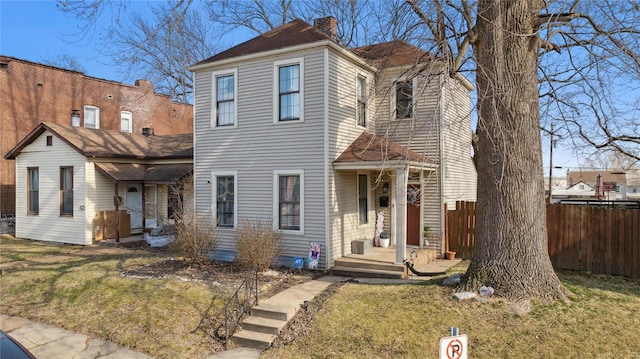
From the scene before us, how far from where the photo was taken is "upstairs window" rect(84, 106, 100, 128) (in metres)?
25.4

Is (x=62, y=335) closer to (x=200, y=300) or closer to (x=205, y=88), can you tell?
(x=200, y=300)

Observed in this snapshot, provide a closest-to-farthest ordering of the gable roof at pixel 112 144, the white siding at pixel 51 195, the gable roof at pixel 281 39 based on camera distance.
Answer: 1. the gable roof at pixel 281 39
2. the white siding at pixel 51 195
3. the gable roof at pixel 112 144

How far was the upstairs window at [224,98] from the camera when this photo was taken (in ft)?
42.8

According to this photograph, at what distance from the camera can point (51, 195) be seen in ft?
56.0

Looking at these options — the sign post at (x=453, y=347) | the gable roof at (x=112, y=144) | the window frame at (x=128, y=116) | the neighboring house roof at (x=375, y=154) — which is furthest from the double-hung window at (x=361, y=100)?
the window frame at (x=128, y=116)

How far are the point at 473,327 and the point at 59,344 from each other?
7.07 m

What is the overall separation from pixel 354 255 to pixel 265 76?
5.90m

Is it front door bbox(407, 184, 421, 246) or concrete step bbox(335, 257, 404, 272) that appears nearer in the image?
concrete step bbox(335, 257, 404, 272)

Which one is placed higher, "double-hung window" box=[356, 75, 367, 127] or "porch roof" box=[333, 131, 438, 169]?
"double-hung window" box=[356, 75, 367, 127]

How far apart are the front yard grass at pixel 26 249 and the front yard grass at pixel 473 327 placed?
1130 centimetres

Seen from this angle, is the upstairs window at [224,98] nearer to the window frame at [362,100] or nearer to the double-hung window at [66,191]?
the window frame at [362,100]

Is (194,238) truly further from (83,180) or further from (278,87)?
(83,180)

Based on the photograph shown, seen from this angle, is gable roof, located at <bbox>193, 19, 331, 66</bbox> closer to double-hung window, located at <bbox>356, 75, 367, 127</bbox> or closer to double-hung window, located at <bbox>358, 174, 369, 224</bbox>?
double-hung window, located at <bbox>356, 75, 367, 127</bbox>

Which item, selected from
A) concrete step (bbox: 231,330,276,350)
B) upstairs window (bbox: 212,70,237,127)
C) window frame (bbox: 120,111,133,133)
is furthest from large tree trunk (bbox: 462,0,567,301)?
window frame (bbox: 120,111,133,133)
